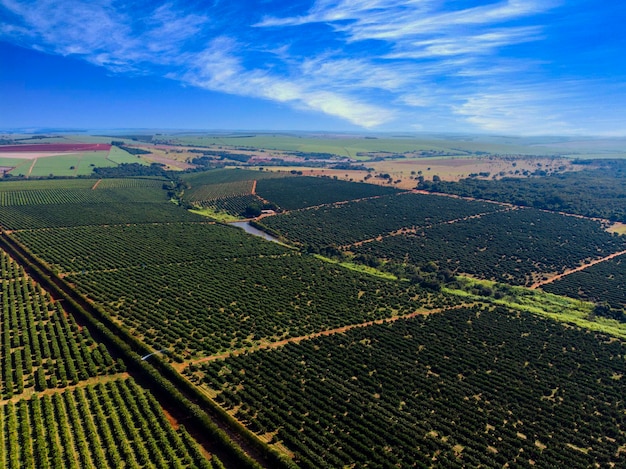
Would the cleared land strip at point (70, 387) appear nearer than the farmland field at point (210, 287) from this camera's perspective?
Yes

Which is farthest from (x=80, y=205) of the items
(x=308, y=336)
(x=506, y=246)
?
(x=506, y=246)

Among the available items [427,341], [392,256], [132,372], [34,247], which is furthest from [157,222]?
[427,341]

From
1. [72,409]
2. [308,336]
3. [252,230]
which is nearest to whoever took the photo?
[72,409]

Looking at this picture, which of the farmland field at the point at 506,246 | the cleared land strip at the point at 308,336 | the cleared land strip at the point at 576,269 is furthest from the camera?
the farmland field at the point at 506,246

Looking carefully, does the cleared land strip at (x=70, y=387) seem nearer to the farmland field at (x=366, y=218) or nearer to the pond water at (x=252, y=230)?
the farmland field at (x=366, y=218)

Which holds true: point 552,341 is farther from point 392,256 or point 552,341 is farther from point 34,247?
point 34,247

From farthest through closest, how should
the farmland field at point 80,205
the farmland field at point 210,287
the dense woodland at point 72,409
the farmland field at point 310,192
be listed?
1. the farmland field at point 310,192
2. the farmland field at point 80,205
3. the farmland field at point 210,287
4. the dense woodland at point 72,409

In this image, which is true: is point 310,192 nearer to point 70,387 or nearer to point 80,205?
point 80,205

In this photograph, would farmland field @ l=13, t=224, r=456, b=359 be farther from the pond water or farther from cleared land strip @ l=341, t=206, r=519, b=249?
cleared land strip @ l=341, t=206, r=519, b=249

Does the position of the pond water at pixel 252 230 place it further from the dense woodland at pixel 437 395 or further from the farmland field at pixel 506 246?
the dense woodland at pixel 437 395

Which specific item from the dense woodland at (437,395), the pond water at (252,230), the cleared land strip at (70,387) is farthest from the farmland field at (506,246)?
the cleared land strip at (70,387)

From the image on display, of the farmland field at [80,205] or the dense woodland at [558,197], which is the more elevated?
the dense woodland at [558,197]

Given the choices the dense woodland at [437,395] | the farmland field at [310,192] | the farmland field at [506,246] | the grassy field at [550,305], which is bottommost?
the dense woodland at [437,395]
